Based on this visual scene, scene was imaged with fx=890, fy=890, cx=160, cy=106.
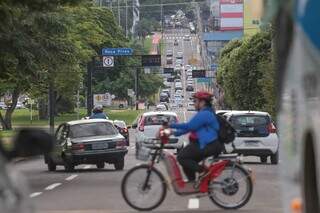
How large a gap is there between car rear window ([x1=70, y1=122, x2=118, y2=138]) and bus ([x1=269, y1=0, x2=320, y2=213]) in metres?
17.4

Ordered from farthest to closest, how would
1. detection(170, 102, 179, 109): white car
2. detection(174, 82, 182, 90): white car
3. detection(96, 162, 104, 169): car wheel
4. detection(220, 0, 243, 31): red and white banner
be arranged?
1. detection(174, 82, 182, 90): white car
2. detection(220, 0, 243, 31): red and white banner
3. detection(170, 102, 179, 109): white car
4. detection(96, 162, 104, 169): car wheel

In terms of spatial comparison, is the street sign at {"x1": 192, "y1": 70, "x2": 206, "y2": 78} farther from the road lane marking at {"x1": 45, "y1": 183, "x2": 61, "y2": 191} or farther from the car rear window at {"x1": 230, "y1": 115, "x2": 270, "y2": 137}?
the road lane marking at {"x1": 45, "y1": 183, "x2": 61, "y2": 191}

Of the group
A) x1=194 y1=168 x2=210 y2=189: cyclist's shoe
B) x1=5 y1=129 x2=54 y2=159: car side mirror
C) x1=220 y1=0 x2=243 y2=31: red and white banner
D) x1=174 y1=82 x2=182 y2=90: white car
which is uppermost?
x1=220 y1=0 x2=243 y2=31: red and white banner

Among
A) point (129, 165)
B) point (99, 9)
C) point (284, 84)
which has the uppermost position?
point (99, 9)

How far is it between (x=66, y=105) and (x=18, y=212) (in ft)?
310

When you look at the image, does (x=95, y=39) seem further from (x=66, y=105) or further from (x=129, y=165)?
(x=129, y=165)

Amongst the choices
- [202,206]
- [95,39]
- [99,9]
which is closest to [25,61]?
[202,206]

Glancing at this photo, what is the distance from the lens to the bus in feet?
18.5

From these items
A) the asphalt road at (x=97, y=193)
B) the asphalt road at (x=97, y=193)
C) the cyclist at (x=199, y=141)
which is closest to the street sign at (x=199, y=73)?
the asphalt road at (x=97, y=193)

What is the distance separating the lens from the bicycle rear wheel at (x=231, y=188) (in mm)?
13391

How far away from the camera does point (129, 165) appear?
26.7 m

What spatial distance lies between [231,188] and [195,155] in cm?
73

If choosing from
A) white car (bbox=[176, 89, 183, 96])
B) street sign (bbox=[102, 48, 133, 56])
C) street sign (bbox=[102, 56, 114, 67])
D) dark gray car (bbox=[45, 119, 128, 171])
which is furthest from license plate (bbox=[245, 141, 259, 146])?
white car (bbox=[176, 89, 183, 96])

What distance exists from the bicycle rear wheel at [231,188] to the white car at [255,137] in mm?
12198
